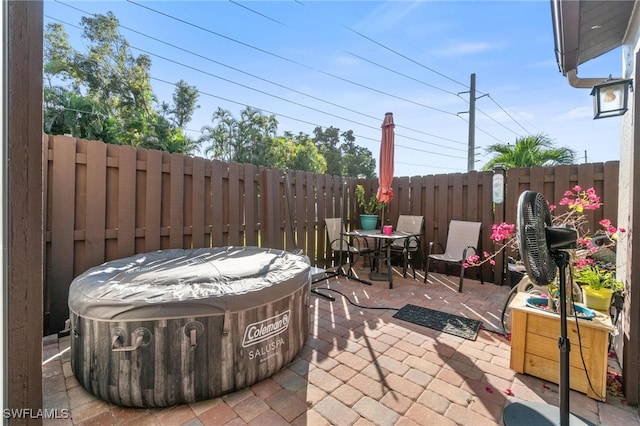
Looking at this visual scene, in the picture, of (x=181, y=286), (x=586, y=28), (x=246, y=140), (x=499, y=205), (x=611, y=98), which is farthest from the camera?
(x=246, y=140)

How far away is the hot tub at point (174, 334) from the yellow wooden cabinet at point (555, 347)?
1.77m

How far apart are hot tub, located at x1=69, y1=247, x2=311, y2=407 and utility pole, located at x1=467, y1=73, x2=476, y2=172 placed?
28.6 feet

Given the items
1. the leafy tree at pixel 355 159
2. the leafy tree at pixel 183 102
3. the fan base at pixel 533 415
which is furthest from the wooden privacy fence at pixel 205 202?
the leafy tree at pixel 355 159

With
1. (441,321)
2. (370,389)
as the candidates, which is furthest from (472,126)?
(370,389)

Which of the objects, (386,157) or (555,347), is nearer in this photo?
(555,347)

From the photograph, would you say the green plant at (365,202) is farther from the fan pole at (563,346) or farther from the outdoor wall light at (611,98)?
the fan pole at (563,346)

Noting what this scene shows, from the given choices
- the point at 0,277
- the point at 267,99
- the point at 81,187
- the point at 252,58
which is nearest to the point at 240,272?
the point at 0,277

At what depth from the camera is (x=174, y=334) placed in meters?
1.56

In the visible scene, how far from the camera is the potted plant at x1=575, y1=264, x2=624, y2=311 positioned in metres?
1.97

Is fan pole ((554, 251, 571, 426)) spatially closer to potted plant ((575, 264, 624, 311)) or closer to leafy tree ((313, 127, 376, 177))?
potted plant ((575, 264, 624, 311))

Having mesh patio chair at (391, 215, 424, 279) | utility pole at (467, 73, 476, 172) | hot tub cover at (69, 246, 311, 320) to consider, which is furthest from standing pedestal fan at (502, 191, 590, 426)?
utility pole at (467, 73, 476, 172)

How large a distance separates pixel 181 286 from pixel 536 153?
7082 mm

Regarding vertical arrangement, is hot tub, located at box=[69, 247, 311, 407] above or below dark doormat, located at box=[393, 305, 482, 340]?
above

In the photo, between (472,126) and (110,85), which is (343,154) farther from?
(472,126)
